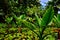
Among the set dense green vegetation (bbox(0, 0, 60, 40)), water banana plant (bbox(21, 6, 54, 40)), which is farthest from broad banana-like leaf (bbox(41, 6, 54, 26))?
dense green vegetation (bbox(0, 0, 60, 40))

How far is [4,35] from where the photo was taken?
7324 millimetres

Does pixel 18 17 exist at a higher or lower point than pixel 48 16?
higher

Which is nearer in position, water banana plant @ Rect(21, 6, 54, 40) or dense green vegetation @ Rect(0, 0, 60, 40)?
water banana plant @ Rect(21, 6, 54, 40)

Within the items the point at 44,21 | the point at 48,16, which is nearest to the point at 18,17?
the point at 44,21

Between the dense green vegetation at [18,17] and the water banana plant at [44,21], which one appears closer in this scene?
the water banana plant at [44,21]

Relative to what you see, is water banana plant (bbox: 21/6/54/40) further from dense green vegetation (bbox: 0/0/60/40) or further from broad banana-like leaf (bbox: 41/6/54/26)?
dense green vegetation (bbox: 0/0/60/40)

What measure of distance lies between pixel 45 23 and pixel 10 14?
627 cm

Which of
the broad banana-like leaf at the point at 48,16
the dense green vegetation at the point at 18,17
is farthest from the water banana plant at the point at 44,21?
the dense green vegetation at the point at 18,17

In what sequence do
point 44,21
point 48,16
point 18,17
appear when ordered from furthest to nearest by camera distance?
point 18,17
point 44,21
point 48,16

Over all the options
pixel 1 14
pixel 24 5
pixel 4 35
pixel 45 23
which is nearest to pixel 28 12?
pixel 24 5

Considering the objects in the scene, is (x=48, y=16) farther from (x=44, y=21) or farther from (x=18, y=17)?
(x=18, y=17)

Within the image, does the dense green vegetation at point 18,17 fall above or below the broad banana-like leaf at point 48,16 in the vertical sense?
above

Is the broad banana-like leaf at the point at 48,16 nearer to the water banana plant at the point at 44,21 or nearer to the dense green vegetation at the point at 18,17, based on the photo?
the water banana plant at the point at 44,21

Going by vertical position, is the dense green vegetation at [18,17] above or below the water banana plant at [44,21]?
above
